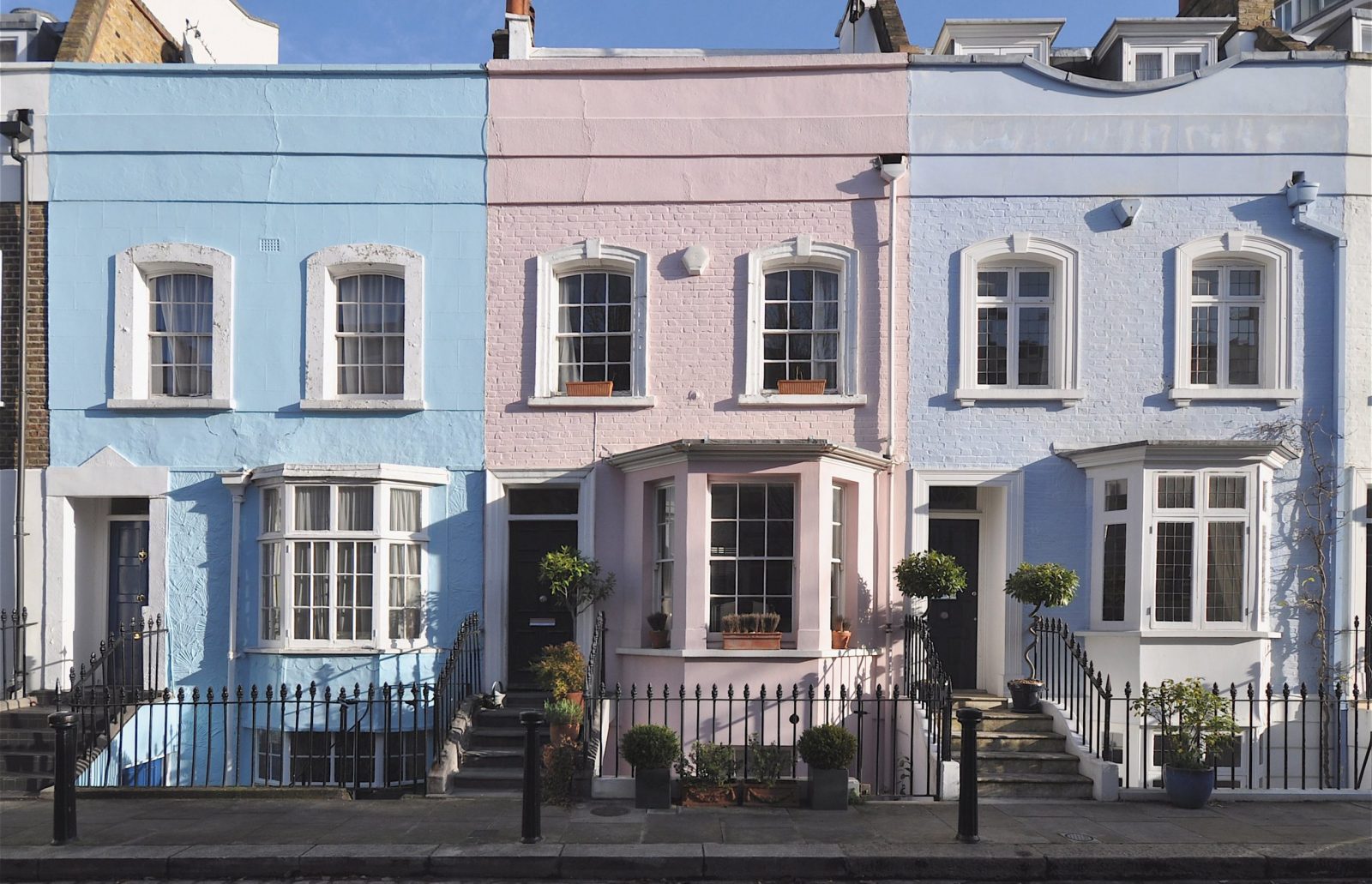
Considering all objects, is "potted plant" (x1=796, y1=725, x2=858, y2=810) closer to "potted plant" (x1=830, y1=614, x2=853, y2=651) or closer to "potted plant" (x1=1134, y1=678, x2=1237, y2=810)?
"potted plant" (x1=830, y1=614, x2=853, y2=651)

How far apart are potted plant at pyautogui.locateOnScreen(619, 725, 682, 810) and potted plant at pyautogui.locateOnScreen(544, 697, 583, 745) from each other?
1013mm

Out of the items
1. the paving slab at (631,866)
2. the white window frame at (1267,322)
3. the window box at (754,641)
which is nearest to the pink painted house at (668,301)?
the window box at (754,641)

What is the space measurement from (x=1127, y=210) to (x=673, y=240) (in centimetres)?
524

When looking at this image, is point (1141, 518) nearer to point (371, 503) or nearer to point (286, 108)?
point (371, 503)

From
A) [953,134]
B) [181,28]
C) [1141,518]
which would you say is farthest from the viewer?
[181,28]

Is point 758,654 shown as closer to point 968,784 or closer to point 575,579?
point 575,579

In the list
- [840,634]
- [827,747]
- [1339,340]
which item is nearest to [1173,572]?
[1339,340]

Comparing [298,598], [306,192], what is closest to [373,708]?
[298,598]

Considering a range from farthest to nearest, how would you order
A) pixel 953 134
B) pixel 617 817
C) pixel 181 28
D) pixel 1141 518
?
pixel 181 28 < pixel 953 134 < pixel 1141 518 < pixel 617 817

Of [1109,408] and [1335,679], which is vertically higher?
[1109,408]

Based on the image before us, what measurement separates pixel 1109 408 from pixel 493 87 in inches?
322

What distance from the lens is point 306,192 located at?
43.9ft

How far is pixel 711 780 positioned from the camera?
10406mm

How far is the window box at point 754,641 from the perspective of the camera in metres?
11.9
